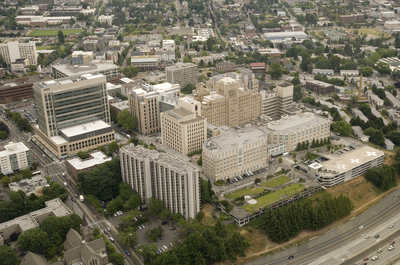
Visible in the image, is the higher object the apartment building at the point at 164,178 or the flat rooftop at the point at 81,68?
the flat rooftop at the point at 81,68

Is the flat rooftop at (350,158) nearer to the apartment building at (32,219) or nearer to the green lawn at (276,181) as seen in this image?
the green lawn at (276,181)

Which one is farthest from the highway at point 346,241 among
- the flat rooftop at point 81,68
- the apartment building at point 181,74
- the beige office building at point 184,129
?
the flat rooftop at point 81,68

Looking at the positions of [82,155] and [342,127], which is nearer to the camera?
[82,155]

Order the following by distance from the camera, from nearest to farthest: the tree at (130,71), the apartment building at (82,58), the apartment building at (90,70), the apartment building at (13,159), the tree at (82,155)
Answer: the apartment building at (13,159)
the tree at (82,155)
the apartment building at (90,70)
the tree at (130,71)
the apartment building at (82,58)

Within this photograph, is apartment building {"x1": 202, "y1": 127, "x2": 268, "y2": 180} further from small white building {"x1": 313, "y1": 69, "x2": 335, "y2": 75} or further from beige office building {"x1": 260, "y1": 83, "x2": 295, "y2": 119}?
small white building {"x1": 313, "y1": 69, "x2": 335, "y2": 75}

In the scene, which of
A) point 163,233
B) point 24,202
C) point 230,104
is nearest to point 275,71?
point 230,104

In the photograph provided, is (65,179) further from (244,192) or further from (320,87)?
(320,87)

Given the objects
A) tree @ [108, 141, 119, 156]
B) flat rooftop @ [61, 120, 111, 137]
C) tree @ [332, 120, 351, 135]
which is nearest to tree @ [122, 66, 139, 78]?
flat rooftop @ [61, 120, 111, 137]

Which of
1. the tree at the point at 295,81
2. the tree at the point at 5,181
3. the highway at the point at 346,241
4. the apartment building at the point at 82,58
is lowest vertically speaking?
the highway at the point at 346,241
